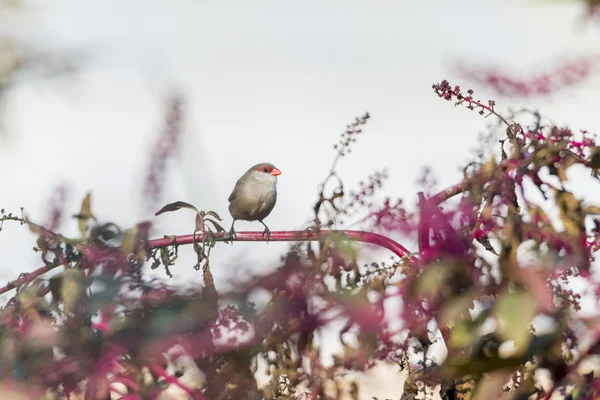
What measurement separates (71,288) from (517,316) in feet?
1.72

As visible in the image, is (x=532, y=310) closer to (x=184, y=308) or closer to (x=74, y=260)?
(x=184, y=308)

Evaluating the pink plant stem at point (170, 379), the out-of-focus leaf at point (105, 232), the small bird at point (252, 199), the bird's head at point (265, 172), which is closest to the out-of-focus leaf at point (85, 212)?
the out-of-focus leaf at point (105, 232)

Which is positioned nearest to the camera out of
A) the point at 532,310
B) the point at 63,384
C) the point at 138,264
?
the point at 532,310

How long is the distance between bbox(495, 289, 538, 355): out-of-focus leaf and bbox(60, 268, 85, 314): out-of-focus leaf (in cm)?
49

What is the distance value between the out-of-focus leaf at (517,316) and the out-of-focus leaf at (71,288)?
491 mm

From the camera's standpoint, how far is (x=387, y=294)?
2.87 ft

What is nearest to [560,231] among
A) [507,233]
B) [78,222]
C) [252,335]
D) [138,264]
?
[507,233]

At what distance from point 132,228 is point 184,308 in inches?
7.3

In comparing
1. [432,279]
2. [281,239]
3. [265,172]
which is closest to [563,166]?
[432,279]

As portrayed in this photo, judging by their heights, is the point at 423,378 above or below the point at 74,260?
below

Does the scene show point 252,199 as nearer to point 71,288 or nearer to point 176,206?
point 176,206

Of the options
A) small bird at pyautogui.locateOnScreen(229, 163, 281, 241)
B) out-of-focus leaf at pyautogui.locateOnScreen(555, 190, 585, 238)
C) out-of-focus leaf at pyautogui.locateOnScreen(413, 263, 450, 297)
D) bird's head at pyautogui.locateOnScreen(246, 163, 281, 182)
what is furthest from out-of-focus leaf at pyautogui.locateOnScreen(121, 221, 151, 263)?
bird's head at pyautogui.locateOnScreen(246, 163, 281, 182)

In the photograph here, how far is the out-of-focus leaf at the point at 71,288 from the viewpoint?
0.94m

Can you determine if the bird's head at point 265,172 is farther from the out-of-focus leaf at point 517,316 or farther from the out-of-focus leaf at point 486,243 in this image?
the out-of-focus leaf at point 517,316
